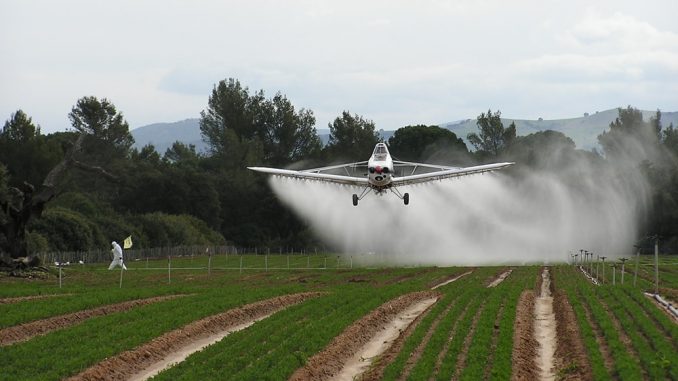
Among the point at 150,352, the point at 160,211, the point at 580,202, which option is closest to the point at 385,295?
the point at 150,352

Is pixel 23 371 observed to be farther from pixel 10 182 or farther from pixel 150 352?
pixel 10 182

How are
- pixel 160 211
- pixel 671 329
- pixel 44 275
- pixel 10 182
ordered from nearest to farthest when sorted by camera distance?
pixel 671 329 < pixel 44 275 < pixel 10 182 < pixel 160 211

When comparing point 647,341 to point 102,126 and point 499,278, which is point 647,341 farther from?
point 102,126

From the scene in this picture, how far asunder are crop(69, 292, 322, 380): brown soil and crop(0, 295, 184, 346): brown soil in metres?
4.68

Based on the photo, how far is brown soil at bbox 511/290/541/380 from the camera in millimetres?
25302

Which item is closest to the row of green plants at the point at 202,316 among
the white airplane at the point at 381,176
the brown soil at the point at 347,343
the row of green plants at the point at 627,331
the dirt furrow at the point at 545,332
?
the brown soil at the point at 347,343

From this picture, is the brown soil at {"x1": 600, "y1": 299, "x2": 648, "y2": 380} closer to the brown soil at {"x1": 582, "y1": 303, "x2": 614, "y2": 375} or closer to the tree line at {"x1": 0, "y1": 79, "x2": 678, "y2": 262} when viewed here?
the brown soil at {"x1": 582, "y1": 303, "x2": 614, "y2": 375}

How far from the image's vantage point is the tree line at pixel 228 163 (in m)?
105


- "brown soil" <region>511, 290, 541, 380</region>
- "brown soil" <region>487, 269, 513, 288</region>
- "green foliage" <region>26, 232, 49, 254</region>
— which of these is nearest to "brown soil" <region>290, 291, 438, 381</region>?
"brown soil" <region>511, 290, 541, 380</region>

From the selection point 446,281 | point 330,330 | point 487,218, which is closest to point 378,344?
point 330,330

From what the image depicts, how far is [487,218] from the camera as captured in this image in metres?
95.0

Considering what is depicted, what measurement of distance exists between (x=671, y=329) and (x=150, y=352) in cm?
1702

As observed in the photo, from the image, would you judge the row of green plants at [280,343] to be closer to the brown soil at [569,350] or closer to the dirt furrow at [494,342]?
the dirt furrow at [494,342]

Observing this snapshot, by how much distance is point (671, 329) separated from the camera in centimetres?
3016
